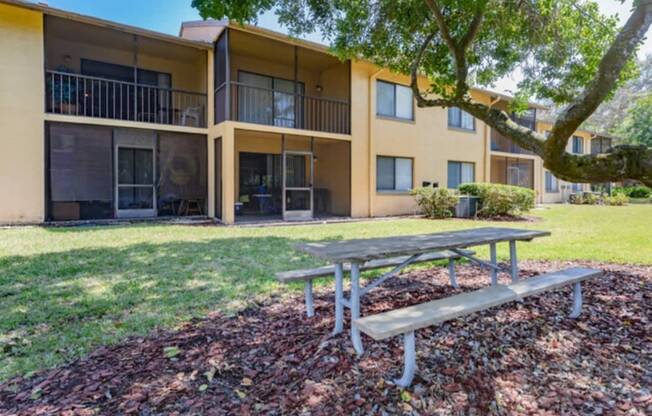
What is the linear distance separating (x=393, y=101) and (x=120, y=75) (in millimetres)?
9933

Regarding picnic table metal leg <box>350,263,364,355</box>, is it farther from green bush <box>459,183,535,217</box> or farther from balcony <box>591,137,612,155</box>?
balcony <box>591,137,612,155</box>

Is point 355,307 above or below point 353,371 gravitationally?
above

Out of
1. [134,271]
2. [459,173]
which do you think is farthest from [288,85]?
[134,271]

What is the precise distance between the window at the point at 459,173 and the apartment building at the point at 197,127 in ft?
0.38

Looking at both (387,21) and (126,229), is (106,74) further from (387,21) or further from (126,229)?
(387,21)

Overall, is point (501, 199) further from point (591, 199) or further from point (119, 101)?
point (591, 199)

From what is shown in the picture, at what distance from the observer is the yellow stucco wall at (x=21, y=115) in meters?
10.2

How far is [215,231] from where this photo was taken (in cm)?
1023

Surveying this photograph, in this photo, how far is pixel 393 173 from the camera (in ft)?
52.5

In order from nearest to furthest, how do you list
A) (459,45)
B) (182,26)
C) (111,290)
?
(111,290), (459,45), (182,26)

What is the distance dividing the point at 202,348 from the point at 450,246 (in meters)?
2.31

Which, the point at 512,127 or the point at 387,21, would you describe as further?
the point at 387,21

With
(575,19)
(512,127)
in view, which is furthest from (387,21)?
(512,127)

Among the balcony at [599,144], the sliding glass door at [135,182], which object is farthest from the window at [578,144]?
the sliding glass door at [135,182]
